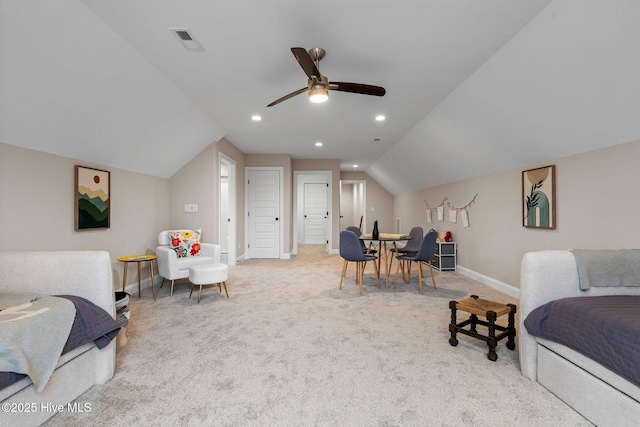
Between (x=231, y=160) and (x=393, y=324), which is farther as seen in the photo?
(x=231, y=160)

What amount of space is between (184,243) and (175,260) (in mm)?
444

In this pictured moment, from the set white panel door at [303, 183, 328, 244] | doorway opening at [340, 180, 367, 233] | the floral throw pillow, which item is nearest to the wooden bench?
the floral throw pillow

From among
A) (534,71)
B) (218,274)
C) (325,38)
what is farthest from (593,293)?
(218,274)

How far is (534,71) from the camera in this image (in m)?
2.30

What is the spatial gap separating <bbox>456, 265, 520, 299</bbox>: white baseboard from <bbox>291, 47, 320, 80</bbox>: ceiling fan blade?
3.44m

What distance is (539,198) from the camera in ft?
10.2

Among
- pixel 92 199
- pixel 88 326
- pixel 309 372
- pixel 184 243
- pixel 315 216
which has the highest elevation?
pixel 92 199

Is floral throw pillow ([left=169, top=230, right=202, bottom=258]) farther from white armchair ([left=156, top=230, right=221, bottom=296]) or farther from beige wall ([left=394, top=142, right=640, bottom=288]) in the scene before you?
beige wall ([left=394, top=142, right=640, bottom=288])

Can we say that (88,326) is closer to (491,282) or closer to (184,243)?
(184,243)

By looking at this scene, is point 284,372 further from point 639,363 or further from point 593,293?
point 593,293

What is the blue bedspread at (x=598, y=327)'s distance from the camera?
49.6 inches

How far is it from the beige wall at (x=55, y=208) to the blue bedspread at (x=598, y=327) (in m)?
3.91

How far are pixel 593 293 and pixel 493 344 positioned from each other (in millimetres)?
696

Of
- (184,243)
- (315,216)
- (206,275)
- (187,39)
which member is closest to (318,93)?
(187,39)
